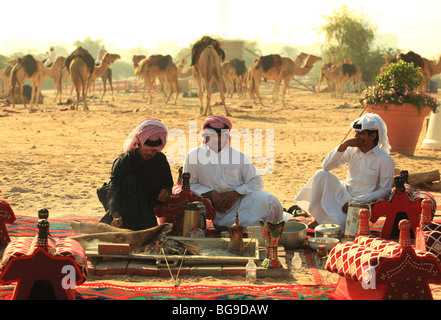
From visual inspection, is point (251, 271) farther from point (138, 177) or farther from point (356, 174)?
point (356, 174)

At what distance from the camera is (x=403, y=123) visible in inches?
375

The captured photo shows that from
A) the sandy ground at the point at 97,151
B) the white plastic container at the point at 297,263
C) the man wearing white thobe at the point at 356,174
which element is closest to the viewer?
the white plastic container at the point at 297,263

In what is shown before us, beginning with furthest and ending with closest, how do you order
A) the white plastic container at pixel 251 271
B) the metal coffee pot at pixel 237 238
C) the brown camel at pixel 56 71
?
1. the brown camel at pixel 56 71
2. the metal coffee pot at pixel 237 238
3. the white plastic container at pixel 251 271

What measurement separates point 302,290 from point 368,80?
33444 mm

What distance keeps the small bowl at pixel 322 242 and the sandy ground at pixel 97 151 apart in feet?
3.14

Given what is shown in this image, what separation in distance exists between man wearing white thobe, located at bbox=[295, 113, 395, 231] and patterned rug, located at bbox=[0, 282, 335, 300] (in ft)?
5.38

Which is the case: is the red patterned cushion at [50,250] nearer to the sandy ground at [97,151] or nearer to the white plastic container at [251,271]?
the sandy ground at [97,151]

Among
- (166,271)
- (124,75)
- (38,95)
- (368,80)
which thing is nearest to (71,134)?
(166,271)

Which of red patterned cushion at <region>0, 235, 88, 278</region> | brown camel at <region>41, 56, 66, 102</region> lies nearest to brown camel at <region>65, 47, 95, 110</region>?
brown camel at <region>41, 56, 66, 102</region>

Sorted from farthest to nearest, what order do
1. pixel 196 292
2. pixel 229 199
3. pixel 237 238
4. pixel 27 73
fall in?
pixel 27 73 < pixel 229 199 < pixel 237 238 < pixel 196 292

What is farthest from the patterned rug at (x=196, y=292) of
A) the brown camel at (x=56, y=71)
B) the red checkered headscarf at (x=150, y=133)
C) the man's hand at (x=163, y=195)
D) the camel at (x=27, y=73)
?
the brown camel at (x=56, y=71)

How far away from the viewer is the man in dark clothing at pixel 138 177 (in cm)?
494

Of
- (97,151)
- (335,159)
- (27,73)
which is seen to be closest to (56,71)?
(27,73)

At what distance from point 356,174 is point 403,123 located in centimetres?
445
